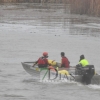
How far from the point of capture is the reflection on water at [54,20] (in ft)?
136

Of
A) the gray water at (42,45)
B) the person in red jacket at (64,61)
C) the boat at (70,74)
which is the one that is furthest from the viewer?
the person in red jacket at (64,61)

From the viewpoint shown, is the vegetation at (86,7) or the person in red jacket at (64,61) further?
the vegetation at (86,7)

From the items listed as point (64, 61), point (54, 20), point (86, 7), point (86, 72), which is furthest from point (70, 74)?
point (86, 7)

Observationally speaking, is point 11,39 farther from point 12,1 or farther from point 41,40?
point 12,1

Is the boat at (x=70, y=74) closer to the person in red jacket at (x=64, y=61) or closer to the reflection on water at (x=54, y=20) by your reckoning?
the person in red jacket at (x=64, y=61)

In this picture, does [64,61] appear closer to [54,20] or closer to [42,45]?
[42,45]

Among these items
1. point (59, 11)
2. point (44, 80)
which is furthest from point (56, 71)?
Answer: point (59, 11)

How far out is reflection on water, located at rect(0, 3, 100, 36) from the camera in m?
41.5

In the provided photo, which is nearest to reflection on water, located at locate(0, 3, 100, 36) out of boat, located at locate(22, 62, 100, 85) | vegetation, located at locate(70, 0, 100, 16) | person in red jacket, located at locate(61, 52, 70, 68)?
vegetation, located at locate(70, 0, 100, 16)

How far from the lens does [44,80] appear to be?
20938mm

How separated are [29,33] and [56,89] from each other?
1947cm

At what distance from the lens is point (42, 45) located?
→ 32.7 meters

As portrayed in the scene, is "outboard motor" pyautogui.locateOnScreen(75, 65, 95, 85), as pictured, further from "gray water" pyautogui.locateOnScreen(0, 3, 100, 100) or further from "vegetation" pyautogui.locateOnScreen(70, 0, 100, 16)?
"vegetation" pyautogui.locateOnScreen(70, 0, 100, 16)

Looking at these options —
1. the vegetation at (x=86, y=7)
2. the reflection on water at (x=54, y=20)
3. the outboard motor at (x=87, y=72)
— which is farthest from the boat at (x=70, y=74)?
the vegetation at (x=86, y=7)
